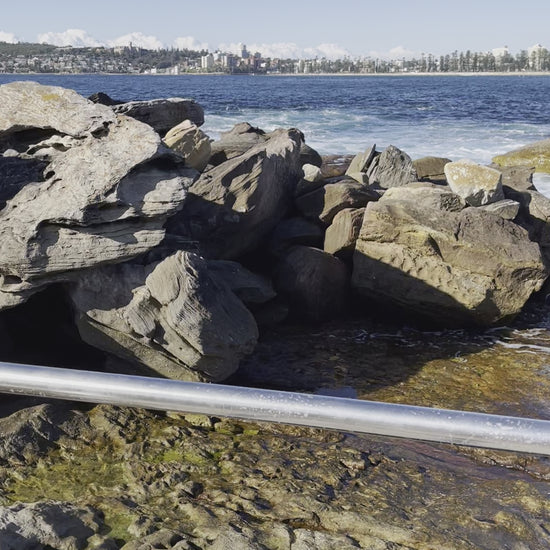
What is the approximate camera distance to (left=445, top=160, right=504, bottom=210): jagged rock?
791 centimetres

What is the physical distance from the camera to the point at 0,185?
5578 millimetres

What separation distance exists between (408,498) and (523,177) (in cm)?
717

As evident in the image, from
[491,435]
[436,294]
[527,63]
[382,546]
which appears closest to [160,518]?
[382,546]

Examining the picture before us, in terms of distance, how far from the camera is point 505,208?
7.79m

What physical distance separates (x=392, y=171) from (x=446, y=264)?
5.09 metres

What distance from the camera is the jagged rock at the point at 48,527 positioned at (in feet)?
8.88

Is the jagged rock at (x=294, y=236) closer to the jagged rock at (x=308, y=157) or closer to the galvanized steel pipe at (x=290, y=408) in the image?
the jagged rock at (x=308, y=157)

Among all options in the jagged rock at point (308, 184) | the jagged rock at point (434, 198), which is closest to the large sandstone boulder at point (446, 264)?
the jagged rock at point (434, 198)

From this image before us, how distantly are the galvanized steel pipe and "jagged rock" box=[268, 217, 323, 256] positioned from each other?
5983 millimetres

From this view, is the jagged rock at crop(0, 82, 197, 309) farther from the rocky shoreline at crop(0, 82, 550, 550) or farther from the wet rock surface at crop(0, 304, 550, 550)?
the wet rock surface at crop(0, 304, 550, 550)

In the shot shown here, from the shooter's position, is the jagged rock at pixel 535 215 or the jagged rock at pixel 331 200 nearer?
the jagged rock at pixel 331 200

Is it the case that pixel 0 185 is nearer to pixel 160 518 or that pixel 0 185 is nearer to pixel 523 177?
pixel 160 518

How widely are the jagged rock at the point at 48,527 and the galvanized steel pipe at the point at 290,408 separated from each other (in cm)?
141

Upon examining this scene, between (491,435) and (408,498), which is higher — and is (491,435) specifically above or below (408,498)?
above
